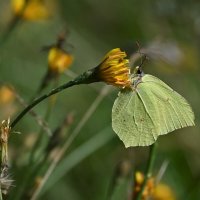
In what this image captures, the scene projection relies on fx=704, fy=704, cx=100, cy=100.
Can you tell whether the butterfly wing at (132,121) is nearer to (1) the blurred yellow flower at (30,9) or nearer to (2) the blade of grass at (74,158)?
(2) the blade of grass at (74,158)

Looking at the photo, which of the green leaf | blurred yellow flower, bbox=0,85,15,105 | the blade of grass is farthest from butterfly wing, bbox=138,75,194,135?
blurred yellow flower, bbox=0,85,15,105

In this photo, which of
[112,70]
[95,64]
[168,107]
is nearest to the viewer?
[112,70]

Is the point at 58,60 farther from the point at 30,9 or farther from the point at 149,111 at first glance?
the point at 30,9

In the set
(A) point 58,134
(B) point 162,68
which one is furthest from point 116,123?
(B) point 162,68

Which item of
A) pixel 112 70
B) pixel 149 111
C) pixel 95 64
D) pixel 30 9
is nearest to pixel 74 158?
pixel 149 111

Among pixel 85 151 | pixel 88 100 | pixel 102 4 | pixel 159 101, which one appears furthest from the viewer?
pixel 102 4

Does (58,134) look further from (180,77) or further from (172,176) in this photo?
(180,77)

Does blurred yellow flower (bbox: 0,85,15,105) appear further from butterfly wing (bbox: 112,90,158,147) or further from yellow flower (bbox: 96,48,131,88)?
yellow flower (bbox: 96,48,131,88)
